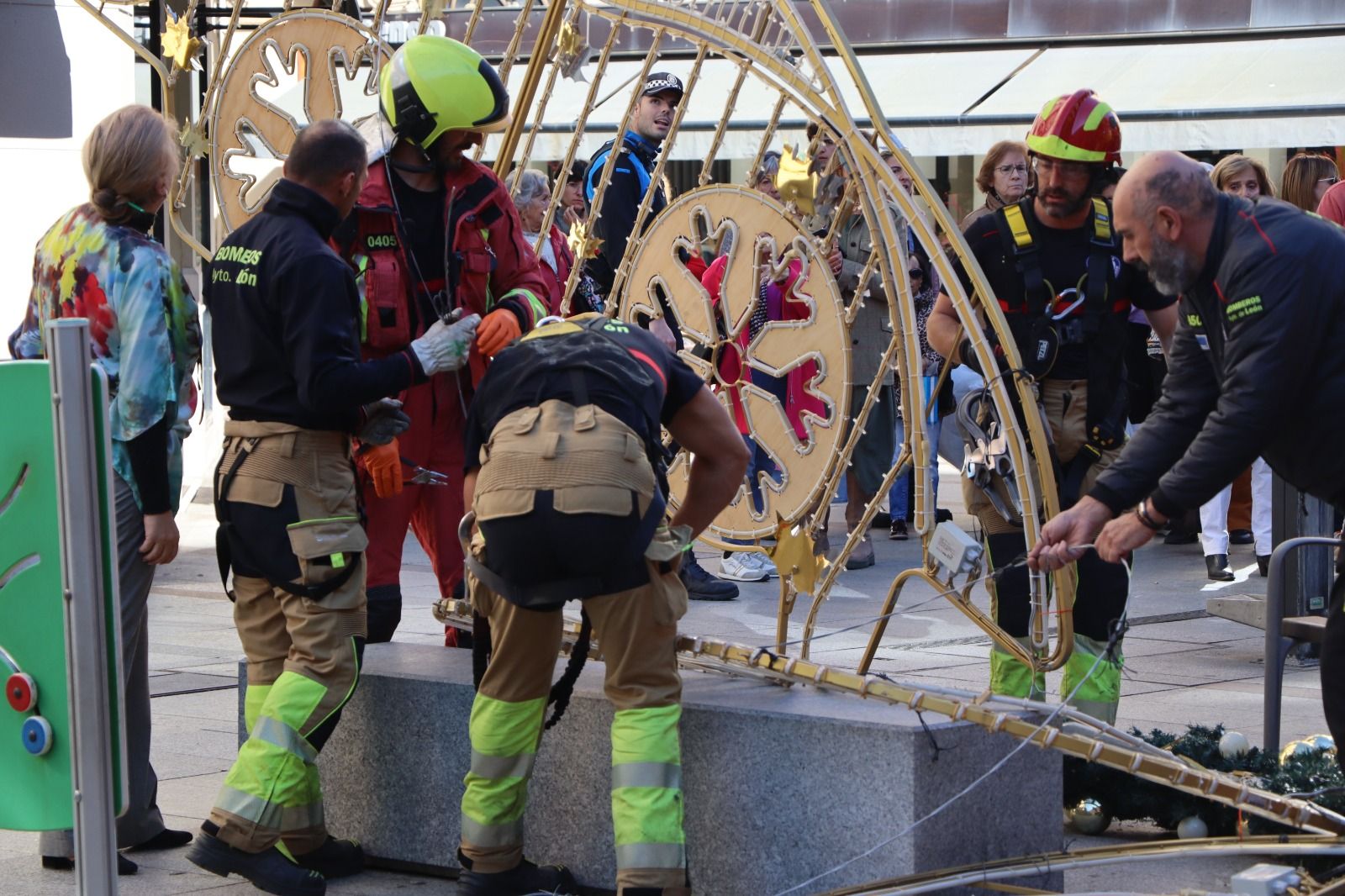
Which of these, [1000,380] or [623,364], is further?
[1000,380]

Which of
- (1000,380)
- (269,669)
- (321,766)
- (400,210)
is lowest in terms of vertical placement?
(321,766)

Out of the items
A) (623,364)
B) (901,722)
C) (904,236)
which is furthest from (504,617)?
(904,236)

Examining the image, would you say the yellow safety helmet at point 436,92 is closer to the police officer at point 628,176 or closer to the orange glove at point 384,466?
the orange glove at point 384,466

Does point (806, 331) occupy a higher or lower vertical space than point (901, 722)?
higher

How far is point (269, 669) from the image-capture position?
4719 mm

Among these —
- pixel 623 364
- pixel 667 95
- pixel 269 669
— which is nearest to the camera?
pixel 623 364

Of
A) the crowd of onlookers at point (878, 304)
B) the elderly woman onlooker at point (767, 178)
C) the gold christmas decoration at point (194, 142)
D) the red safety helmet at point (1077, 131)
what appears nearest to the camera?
the red safety helmet at point (1077, 131)

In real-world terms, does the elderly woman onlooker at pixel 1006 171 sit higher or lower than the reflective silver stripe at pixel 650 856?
higher

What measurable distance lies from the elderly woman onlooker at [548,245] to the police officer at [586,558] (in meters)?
1.04

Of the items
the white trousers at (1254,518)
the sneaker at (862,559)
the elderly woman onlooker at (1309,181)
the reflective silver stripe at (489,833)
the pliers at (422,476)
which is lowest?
the sneaker at (862,559)

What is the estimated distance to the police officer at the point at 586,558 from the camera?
407 centimetres

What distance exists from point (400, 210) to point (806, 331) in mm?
1172

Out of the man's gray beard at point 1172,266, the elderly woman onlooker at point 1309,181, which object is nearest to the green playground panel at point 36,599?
the man's gray beard at point 1172,266

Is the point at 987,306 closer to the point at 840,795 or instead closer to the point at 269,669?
the point at 840,795
